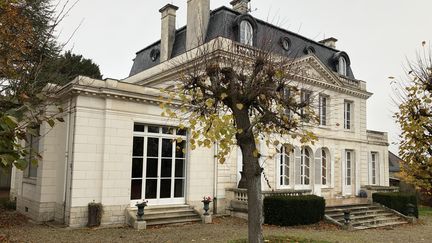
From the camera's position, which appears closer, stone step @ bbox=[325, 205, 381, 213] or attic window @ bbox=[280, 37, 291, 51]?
stone step @ bbox=[325, 205, 381, 213]

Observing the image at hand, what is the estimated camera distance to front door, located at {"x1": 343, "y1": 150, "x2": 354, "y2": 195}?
63.3 ft

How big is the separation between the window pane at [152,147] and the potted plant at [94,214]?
222cm

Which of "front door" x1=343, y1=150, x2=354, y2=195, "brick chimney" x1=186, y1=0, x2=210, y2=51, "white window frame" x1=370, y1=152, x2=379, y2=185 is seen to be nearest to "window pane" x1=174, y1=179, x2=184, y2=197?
"brick chimney" x1=186, y1=0, x2=210, y2=51

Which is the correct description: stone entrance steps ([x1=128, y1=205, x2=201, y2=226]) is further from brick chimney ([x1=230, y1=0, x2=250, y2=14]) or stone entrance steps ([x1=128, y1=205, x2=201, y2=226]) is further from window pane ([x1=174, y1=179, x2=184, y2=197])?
brick chimney ([x1=230, y1=0, x2=250, y2=14])

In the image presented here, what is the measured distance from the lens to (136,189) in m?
11.4

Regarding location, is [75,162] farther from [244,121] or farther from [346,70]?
[346,70]

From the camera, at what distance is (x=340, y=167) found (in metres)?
19.0

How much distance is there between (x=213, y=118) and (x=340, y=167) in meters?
14.7

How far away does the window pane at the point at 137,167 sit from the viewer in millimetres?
11375

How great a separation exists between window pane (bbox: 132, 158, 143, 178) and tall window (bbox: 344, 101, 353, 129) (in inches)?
492

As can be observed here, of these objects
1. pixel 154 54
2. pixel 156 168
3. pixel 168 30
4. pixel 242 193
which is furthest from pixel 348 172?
pixel 154 54

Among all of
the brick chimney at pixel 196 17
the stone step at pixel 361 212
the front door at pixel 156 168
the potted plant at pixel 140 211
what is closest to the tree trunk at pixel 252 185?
the potted plant at pixel 140 211

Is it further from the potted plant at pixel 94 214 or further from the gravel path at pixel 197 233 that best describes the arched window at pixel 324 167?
the potted plant at pixel 94 214

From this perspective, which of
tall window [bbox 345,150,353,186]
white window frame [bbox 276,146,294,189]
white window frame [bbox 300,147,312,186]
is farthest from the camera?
tall window [bbox 345,150,353,186]
